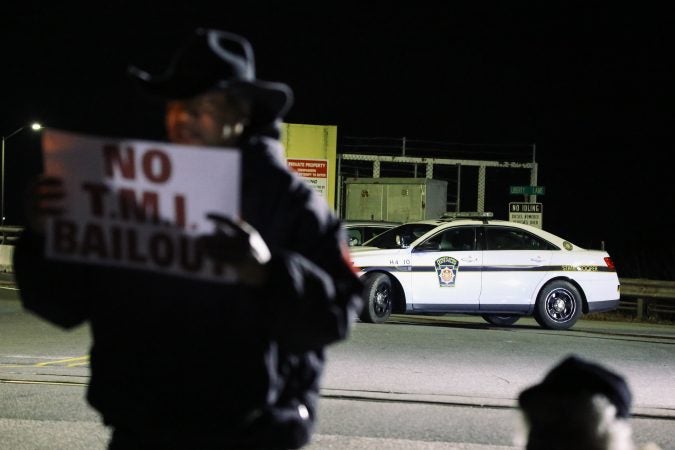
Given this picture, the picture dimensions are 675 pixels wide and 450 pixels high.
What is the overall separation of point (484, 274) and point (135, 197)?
39.0 ft

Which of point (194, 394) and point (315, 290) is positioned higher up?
point (315, 290)

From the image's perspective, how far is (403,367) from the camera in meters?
9.13

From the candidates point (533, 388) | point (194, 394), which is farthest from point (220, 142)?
point (533, 388)

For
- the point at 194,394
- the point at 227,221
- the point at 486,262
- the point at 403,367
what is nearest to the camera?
the point at 227,221

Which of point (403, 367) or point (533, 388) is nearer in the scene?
point (533, 388)

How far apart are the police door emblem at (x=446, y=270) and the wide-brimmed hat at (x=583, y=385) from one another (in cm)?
1083

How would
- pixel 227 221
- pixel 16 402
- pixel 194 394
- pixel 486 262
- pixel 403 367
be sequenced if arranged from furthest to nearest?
pixel 486 262 → pixel 403 367 → pixel 16 402 → pixel 194 394 → pixel 227 221

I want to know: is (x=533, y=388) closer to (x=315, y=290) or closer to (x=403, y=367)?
(x=315, y=290)

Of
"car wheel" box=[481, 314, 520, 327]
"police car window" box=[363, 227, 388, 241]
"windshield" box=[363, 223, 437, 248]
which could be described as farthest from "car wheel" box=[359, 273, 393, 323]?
"police car window" box=[363, 227, 388, 241]

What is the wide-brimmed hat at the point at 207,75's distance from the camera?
6.43 feet

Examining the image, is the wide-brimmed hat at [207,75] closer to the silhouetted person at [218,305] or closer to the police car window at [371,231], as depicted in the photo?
the silhouetted person at [218,305]

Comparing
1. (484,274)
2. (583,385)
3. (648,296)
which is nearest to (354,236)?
(484,274)

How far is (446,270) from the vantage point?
13422 millimetres

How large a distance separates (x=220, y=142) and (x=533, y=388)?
131 cm
